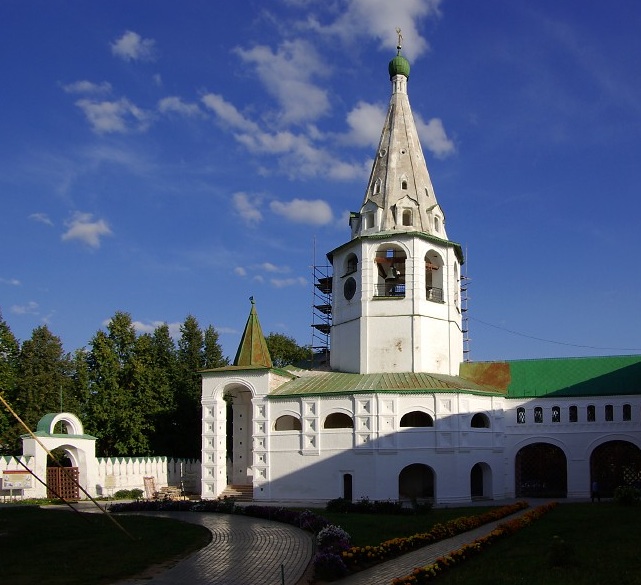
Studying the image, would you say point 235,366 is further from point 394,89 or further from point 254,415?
point 394,89

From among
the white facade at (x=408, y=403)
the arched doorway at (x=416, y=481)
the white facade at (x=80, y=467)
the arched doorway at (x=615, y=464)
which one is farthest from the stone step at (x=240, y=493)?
the arched doorway at (x=615, y=464)

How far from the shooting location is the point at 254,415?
35.9 meters

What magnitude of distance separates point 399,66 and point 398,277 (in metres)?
11.9

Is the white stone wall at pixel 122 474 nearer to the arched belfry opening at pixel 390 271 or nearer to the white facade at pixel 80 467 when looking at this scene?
the white facade at pixel 80 467

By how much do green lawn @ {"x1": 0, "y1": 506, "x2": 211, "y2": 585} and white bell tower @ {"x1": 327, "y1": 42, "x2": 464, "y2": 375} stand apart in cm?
1486

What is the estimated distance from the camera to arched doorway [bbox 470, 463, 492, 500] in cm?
3509

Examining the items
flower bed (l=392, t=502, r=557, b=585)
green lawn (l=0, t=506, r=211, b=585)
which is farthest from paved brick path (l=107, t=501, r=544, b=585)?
green lawn (l=0, t=506, r=211, b=585)

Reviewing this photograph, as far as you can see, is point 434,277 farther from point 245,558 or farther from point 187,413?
point 245,558

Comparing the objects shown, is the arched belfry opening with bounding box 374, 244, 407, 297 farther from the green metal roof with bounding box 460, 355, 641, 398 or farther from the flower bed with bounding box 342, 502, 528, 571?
the flower bed with bounding box 342, 502, 528, 571

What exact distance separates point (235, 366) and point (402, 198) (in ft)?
38.3

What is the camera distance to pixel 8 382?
4547 cm

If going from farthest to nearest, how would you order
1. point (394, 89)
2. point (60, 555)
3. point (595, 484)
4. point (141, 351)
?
point (141, 351) → point (394, 89) → point (595, 484) → point (60, 555)

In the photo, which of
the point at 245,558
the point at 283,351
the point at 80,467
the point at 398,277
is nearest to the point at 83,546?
the point at 245,558

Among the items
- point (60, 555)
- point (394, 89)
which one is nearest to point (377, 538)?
point (60, 555)
